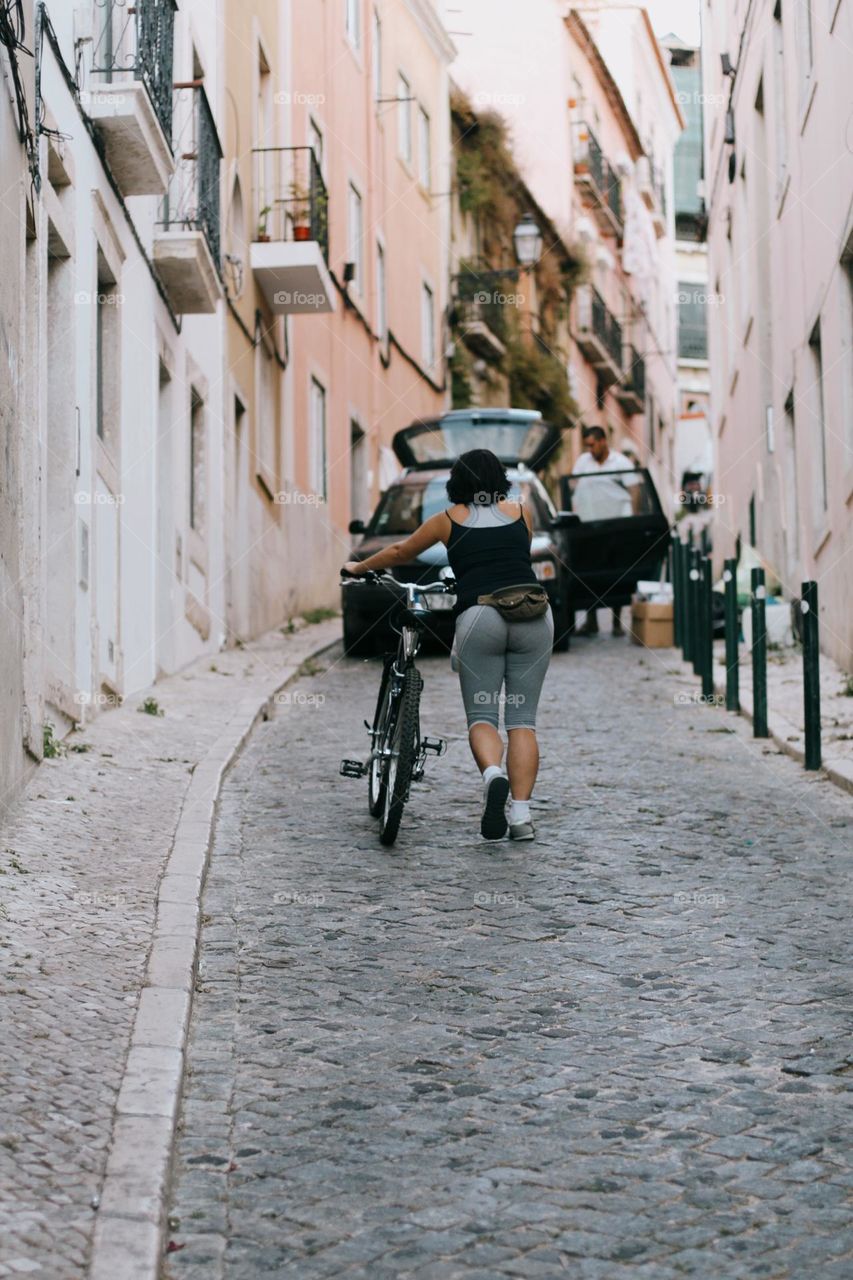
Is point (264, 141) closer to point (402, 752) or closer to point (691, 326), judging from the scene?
point (402, 752)

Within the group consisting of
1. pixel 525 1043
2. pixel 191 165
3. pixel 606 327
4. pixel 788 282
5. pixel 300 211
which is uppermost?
pixel 606 327

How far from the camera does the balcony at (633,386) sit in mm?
45844

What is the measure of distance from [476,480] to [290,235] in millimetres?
13251

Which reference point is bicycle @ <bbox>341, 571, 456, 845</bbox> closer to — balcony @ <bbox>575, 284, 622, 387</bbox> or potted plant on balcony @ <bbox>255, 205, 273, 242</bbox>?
potted plant on balcony @ <bbox>255, 205, 273, 242</bbox>

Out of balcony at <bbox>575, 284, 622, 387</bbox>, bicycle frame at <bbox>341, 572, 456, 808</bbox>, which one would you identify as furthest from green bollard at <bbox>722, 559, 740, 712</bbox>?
balcony at <bbox>575, 284, 622, 387</bbox>

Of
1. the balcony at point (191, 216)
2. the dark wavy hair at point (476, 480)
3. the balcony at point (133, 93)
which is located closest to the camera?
the dark wavy hair at point (476, 480)

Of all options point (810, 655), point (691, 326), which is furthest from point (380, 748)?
point (691, 326)

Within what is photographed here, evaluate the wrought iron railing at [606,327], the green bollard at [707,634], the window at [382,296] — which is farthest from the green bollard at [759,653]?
the wrought iron railing at [606,327]

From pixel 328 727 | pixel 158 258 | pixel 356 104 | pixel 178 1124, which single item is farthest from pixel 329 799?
pixel 356 104

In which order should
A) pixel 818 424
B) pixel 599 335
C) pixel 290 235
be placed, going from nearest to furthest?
pixel 818 424 < pixel 290 235 < pixel 599 335

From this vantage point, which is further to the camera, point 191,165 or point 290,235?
point 290,235

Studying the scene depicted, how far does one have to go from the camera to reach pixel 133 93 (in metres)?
11.6

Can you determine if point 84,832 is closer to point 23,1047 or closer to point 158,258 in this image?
point 23,1047

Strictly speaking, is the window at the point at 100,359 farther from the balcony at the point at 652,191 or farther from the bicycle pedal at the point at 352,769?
the balcony at the point at 652,191
